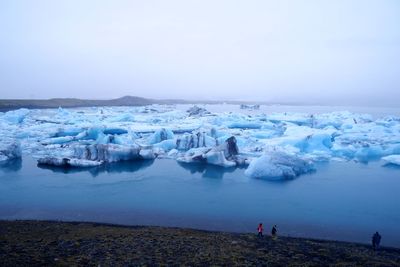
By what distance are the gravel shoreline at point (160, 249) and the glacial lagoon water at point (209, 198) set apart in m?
0.79

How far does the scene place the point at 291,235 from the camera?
7.50 m

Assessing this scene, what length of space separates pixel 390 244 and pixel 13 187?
32.4 ft

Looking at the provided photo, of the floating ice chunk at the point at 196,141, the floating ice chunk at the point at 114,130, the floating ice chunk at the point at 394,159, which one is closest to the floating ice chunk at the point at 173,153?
the floating ice chunk at the point at 196,141

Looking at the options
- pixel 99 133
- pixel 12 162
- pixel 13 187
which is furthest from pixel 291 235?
pixel 99 133

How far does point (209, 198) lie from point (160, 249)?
412cm

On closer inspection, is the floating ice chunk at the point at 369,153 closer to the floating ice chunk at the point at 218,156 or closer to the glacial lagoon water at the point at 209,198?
the glacial lagoon water at the point at 209,198

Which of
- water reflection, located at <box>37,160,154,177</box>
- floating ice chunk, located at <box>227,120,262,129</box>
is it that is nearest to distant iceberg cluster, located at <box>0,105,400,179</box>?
water reflection, located at <box>37,160,154,177</box>

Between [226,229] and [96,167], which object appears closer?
[226,229]

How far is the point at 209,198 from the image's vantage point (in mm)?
10125

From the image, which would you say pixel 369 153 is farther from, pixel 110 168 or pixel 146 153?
pixel 110 168

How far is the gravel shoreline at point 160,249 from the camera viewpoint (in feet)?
18.2

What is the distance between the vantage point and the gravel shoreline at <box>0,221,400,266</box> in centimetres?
555

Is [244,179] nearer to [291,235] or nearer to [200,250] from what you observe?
[291,235]

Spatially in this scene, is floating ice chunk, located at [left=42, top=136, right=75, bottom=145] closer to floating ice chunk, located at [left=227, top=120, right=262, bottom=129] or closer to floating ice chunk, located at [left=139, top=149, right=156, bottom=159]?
floating ice chunk, located at [left=139, top=149, right=156, bottom=159]
